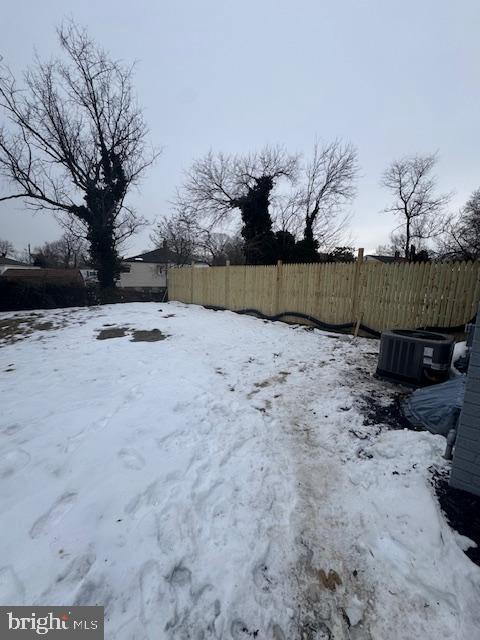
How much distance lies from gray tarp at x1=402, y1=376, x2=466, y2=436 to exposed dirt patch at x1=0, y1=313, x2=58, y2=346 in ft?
27.1

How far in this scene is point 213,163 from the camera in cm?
1747

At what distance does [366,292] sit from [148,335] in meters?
5.90

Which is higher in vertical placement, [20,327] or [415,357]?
[415,357]

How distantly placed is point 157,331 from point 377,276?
6072mm

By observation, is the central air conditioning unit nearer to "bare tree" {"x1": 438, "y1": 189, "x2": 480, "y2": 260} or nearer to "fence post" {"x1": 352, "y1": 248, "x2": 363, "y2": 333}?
"fence post" {"x1": 352, "y1": 248, "x2": 363, "y2": 333}

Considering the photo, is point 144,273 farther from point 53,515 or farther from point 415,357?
point 53,515

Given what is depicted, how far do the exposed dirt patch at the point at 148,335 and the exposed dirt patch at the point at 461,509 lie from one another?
590 cm

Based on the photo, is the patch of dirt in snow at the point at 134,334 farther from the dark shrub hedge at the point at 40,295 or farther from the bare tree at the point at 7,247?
the bare tree at the point at 7,247

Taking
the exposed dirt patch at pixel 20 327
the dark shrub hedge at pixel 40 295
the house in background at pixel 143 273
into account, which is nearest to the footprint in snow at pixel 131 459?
the exposed dirt patch at pixel 20 327

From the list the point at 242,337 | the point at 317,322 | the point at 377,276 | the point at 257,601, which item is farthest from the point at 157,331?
the point at 257,601

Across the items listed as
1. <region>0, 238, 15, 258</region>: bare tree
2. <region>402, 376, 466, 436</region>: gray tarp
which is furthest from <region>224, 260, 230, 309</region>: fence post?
<region>0, 238, 15, 258</region>: bare tree

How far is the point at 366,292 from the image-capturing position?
706 centimetres

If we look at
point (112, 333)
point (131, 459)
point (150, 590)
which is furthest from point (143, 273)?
point (150, 590)

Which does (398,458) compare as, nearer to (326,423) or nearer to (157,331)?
(326,423)
